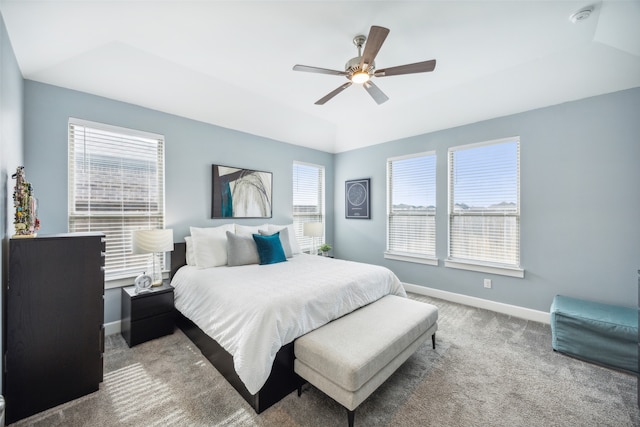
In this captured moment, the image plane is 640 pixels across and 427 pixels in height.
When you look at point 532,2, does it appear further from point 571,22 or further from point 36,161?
point 36,161

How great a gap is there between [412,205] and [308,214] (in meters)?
1.96

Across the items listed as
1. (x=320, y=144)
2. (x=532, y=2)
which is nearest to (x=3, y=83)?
(x=532, y=2)

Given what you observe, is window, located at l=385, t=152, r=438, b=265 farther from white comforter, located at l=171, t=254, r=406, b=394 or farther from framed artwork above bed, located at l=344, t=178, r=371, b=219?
white comforter, located at l=171, t=254, r=406, b=394

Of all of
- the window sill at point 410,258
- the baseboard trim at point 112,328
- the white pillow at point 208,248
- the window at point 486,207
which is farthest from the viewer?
the window sill at point 410,258

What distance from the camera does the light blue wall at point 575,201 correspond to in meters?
2.66

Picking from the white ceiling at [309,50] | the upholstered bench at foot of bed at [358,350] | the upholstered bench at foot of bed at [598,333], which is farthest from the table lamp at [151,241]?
the upholstered bench at foot of bed at [598,333]

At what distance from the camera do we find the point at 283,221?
4.62m

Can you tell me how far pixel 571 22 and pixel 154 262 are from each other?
4.71 m

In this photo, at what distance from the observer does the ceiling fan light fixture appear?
7.34 ft

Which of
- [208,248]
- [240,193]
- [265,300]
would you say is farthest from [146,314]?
[240,193]

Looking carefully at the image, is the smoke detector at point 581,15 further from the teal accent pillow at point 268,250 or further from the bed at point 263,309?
the teal accent pillow at point 268,250

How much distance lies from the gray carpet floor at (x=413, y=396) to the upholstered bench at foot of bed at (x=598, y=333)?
10 centimetres

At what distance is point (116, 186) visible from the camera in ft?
9.68

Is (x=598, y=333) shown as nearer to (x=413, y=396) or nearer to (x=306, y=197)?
(x=413, y=396)
